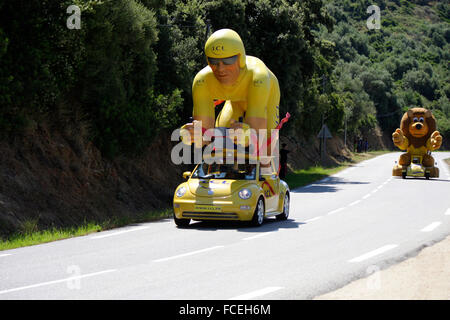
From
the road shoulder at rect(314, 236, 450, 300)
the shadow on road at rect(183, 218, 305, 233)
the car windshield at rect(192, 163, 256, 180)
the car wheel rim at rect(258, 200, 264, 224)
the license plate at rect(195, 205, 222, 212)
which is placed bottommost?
the shadow on road at rect(183, 218, 305, 233)

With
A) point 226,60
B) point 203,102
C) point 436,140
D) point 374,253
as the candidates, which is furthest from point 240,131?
point 436,140

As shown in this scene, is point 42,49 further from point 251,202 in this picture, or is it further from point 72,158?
point 251,202

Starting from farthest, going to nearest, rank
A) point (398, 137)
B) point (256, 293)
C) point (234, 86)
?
point (398, 137)
point (234, 86)
point (256, 293)

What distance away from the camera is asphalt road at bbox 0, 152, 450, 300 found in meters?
7.57

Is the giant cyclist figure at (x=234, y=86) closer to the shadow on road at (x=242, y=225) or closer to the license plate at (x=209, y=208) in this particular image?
the license plate at (x=209, y=208)

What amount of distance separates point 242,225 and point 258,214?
0.61 metres

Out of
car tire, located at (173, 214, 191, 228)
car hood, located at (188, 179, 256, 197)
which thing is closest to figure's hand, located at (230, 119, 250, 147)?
car hood, located at (188, 179, 256, 197)

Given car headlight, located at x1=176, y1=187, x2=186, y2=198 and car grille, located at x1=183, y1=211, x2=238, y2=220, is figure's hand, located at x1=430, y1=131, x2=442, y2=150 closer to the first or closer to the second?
car grille, located at x1=183, y1=211, x2=238, y2=220

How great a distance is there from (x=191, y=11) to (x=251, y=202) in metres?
13.7

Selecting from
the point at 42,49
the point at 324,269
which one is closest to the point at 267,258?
the point at 324,269

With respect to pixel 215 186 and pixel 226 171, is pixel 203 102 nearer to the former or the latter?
pixel 226 171

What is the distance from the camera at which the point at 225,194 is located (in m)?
14.2

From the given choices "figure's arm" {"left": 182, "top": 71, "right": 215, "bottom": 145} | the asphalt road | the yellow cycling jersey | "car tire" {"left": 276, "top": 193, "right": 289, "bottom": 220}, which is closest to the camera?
the asphalt road

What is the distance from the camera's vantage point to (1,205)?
1373cm
